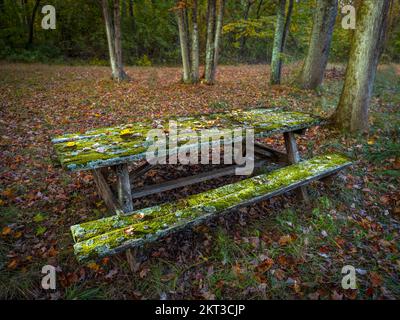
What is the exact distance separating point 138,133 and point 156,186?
0.81 metres

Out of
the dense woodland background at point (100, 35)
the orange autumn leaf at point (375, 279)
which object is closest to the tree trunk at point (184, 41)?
the dense woodland background at point (100, 35)

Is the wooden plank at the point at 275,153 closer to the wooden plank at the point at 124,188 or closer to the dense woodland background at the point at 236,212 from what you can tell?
the dense woodland background at the point at 236,212

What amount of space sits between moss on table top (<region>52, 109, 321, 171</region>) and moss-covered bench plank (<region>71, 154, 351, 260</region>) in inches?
23.5

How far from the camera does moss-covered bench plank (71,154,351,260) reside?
2408mm

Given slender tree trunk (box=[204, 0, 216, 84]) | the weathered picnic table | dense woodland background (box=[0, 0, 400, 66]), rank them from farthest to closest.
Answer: dense woodland background (box=[0, 0, 400, 66])
slender tree trunk (box=[204, 0, 216, 84])
the weathered picnic table

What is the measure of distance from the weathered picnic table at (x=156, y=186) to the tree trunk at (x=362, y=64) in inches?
75.6

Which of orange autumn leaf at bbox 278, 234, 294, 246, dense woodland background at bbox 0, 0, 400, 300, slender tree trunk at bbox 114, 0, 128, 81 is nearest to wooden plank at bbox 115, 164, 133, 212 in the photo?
dense woodland background at bbox 0, 0, 400, 300

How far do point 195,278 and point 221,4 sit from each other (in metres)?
10.6

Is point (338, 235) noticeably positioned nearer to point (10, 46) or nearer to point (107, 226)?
point (107, 226)

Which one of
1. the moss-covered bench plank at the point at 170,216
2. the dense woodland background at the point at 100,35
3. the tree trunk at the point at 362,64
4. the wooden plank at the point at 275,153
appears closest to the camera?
the moss-covered bench plank at the point at 170,216

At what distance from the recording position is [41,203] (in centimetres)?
402

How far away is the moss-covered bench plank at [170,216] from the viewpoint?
2408mm

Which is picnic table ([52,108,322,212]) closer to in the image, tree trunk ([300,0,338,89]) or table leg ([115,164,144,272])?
table leg ([115,164,144,272])
